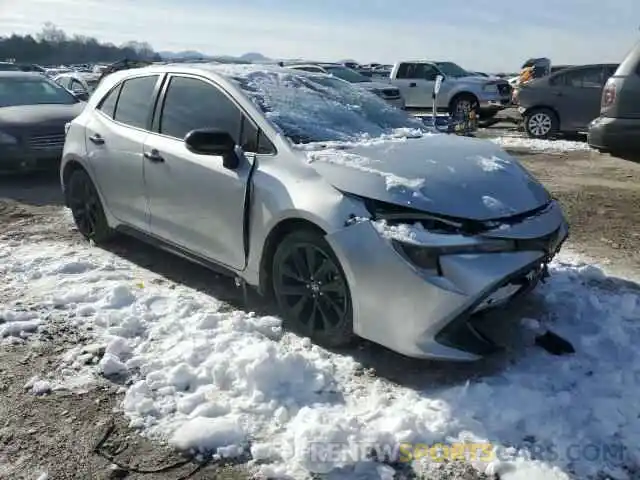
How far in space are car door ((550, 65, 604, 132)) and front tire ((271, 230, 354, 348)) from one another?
11.3 m

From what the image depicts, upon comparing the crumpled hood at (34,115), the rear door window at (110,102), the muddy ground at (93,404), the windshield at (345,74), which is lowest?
the muddy ground at (93,404)

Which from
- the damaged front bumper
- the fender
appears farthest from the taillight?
the fender

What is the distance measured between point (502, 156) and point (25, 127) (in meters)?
7.02

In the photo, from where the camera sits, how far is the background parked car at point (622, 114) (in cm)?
658

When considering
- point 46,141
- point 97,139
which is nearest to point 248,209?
point 97,139

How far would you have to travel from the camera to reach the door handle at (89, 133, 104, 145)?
17.4ft

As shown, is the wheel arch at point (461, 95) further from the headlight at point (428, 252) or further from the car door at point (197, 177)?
the headlight at point (428, 252)

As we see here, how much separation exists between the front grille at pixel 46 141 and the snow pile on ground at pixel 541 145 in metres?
7.94

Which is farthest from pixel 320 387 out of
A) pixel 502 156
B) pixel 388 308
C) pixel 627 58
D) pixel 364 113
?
pixel 627 58

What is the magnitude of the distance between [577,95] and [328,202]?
11.5 metres

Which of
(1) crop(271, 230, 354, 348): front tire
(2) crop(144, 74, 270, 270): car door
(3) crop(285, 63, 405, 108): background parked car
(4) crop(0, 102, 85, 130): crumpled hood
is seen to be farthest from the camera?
(3) crop(285, 63, 405, 108): background parked car

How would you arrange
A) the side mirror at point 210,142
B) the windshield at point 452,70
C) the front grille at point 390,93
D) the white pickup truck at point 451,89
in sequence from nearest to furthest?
1. the side mirror at point 210,142
2. the front grille at point 390,93
3. the white pickup truck at point 451,89
4. the windshield at point 452,70

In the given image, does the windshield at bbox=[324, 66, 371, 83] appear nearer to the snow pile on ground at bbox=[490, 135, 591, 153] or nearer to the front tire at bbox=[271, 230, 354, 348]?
the snow pile on ground at bbox=[490, 135, 591, 153]

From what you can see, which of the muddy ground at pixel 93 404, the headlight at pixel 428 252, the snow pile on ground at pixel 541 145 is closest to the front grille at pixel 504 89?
the snow pile on ground at pixel 541 145
